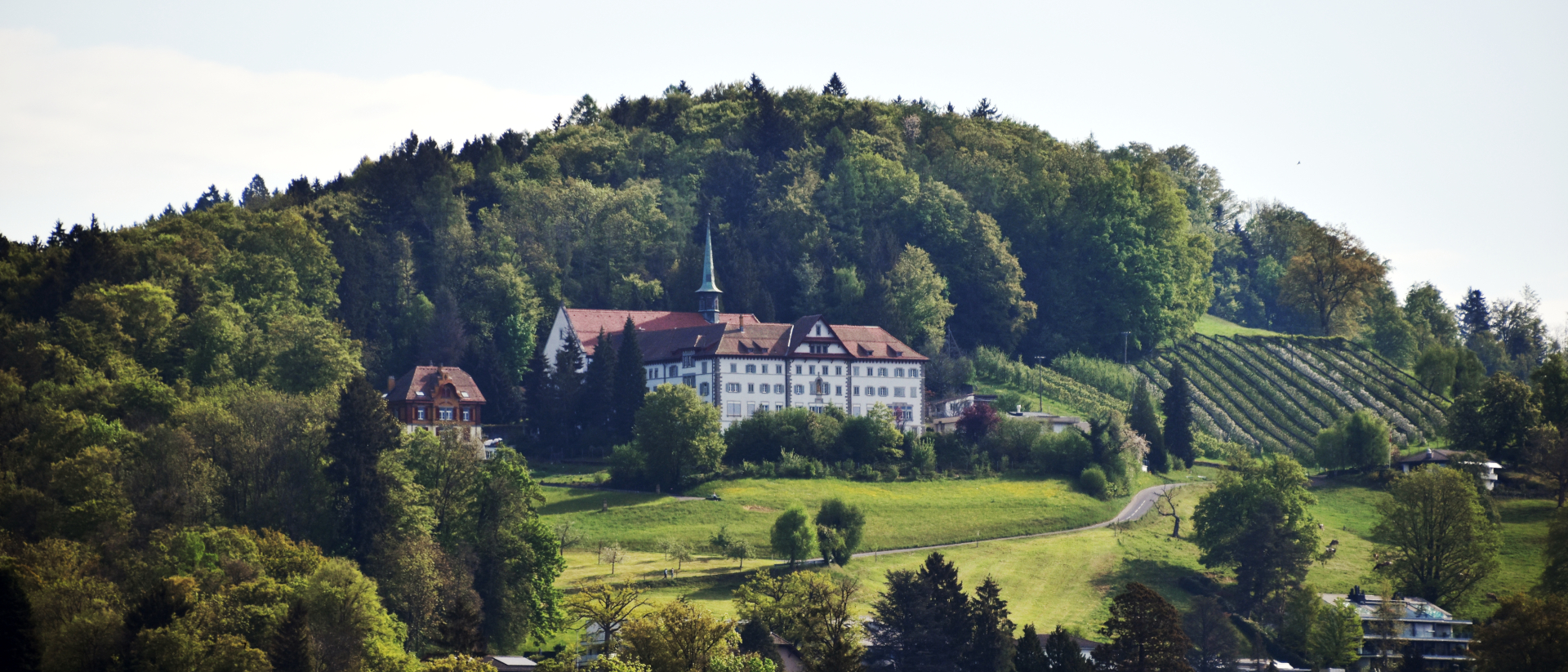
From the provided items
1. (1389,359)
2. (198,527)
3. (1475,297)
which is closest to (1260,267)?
(1475,297)

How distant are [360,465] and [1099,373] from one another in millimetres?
73407

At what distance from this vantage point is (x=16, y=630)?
2832 inches

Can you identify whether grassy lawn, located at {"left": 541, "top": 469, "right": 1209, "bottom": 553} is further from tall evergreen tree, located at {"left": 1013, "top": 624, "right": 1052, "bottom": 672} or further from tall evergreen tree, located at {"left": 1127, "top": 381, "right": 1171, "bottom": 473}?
tall evergreen tree, located at {"left": 1013, "top": 624, "right": 1052, "bottom": 672}

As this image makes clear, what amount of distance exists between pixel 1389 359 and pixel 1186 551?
6417 centimetres

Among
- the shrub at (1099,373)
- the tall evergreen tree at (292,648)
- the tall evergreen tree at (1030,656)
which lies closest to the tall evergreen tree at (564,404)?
the shrub at (1099,373)

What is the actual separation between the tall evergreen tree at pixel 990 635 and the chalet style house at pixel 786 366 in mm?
38240

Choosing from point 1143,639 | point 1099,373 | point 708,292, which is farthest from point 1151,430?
point 1143,639

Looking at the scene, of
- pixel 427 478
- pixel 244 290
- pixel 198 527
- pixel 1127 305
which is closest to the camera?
pixel 198 527

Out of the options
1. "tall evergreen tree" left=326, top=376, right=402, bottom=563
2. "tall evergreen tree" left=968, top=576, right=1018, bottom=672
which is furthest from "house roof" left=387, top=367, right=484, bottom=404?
"tall evergreen tree" left=968, top=576, right=1018, bottom=672

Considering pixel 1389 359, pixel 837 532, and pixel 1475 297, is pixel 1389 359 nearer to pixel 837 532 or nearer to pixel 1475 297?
pixel 1475 297

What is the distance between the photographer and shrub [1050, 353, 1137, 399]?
142875 millimetres

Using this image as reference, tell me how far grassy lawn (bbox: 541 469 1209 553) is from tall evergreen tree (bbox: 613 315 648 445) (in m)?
10.00

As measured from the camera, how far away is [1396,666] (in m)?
93.7

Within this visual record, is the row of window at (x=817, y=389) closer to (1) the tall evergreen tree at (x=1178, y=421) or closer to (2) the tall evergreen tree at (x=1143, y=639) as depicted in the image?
(1) the tall evergreen tree at (x=1178, y=421)
